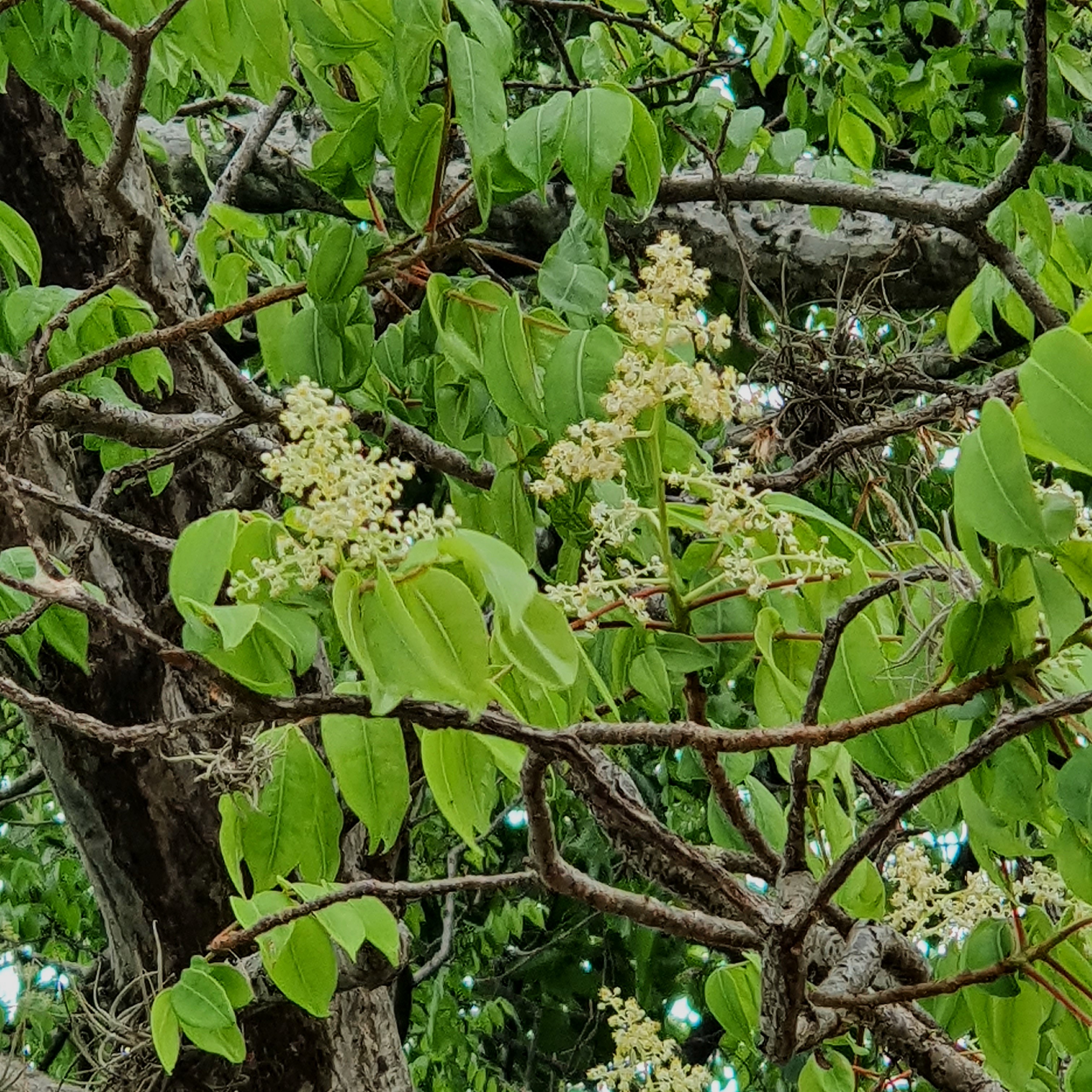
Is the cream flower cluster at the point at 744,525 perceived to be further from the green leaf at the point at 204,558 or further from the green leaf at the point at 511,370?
the green leaf at the point at 204,558

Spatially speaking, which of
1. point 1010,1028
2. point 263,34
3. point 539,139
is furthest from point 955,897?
point 263,34

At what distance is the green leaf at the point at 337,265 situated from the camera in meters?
0.99

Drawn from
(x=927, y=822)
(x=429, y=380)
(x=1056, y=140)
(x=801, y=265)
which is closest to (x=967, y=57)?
(x=1056, y=140)

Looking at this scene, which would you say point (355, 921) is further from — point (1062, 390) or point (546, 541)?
point (546, 541)

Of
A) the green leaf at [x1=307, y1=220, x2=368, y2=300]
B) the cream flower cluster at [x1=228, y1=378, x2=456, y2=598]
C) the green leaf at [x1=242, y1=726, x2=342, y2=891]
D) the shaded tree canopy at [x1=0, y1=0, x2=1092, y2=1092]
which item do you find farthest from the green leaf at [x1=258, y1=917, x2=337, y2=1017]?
the green leaf at [x1=307, y1=220, x2=368, y2=300]

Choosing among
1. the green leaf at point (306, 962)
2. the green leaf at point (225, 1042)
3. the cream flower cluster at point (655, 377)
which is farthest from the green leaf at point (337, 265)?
the green leaf at point (225, 1042)

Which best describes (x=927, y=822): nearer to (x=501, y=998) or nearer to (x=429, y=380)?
(x=429, y=380)

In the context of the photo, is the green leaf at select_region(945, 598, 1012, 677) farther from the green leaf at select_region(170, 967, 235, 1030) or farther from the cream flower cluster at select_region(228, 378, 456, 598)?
the green leaf at select_region(170, 967, 235, 1030)

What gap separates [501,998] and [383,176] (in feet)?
5.17

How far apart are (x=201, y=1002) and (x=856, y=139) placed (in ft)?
4.37

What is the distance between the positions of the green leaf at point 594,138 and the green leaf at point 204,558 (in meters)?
0.32

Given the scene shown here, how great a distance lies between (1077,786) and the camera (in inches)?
27.9

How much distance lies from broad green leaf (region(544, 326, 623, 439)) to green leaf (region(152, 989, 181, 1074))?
1.71 ft

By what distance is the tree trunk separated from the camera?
1.63 metres
